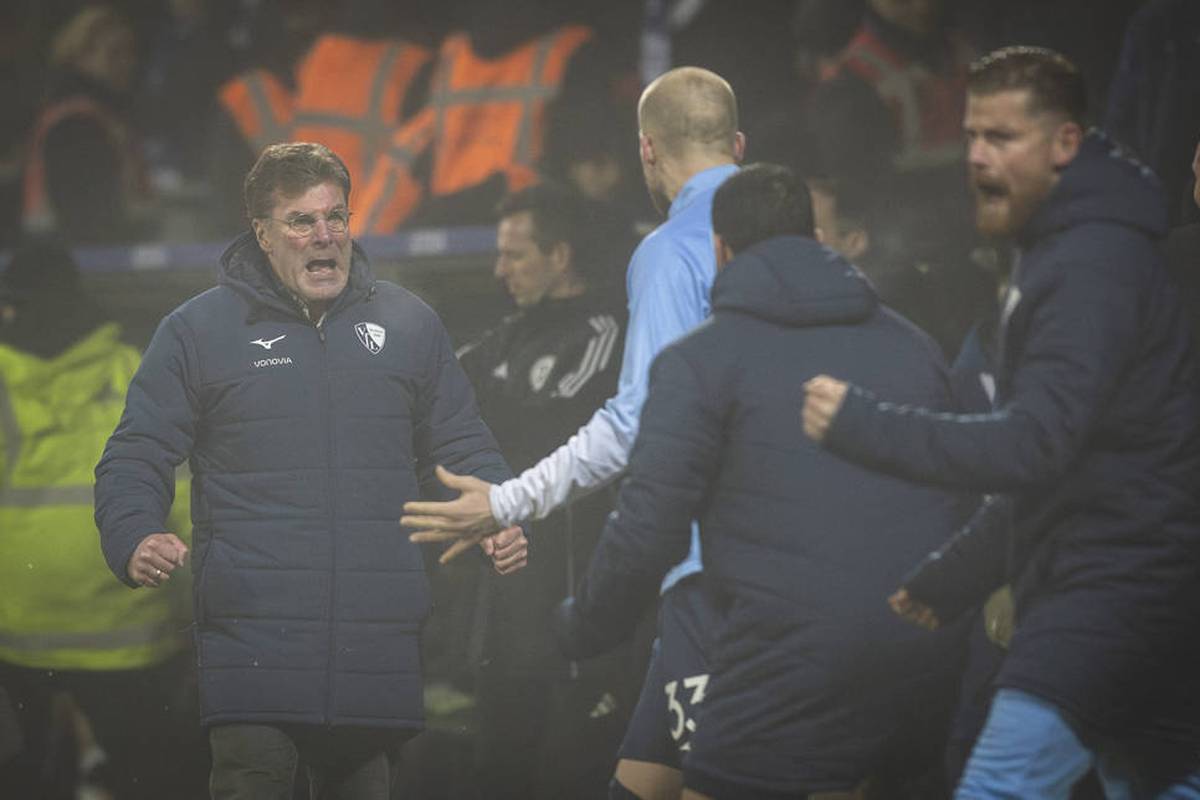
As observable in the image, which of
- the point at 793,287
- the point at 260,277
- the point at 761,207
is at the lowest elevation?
the point at 260,277

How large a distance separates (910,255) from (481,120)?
1479 millimetres

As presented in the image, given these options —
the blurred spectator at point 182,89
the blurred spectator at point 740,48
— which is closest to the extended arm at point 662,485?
the blurred spectator at point 740,48

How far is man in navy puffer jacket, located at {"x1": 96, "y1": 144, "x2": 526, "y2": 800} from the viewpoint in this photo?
3590 mm

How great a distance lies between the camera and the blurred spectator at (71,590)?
4.74m

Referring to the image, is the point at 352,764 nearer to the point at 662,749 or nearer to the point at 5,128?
the point at 662,749

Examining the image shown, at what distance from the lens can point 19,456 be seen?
15.9 ft

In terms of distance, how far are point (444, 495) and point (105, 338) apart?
1446mm

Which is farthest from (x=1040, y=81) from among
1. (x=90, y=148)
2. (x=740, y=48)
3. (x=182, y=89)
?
(x=182, y=89)

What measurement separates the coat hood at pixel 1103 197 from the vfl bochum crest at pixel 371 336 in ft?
4.48

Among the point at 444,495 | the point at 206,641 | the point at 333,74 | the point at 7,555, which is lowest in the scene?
the point at 7,555

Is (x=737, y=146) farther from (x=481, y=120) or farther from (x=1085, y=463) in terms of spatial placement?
(x=481, y=120)

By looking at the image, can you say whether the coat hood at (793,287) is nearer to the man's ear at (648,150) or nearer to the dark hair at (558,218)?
the man's ear at (648,150)

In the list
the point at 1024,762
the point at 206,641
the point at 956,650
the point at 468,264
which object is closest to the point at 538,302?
the point at 468,264

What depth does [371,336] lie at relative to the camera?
3732mm
